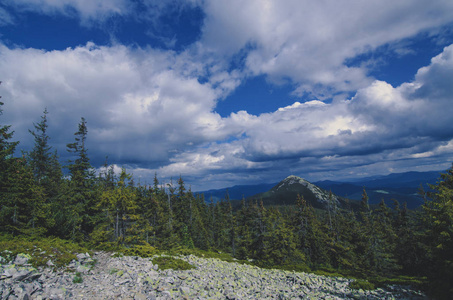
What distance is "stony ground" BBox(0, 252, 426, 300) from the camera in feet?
35.2

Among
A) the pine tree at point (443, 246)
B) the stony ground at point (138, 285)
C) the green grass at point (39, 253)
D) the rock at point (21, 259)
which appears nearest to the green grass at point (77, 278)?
the stony ground at point (138, 285)

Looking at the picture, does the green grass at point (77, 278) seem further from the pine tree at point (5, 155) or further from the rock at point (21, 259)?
the pine tree at point (5, 155)

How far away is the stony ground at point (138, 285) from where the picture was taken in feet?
35.2

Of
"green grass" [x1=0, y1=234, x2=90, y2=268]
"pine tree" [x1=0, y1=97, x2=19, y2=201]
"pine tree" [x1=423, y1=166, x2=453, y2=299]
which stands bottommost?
"pine tree" [x1=423, y1=166, x2=453, y2=299]

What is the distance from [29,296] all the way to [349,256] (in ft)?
129

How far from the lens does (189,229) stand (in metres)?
49.8

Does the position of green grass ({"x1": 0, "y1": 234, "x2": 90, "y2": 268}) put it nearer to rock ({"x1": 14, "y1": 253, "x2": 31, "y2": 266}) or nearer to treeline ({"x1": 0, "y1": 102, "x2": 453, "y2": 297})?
rock ({"x1": 14, "y1": 253, "x2": 31, "y2": 266})

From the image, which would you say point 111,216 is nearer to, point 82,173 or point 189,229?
point 82,173

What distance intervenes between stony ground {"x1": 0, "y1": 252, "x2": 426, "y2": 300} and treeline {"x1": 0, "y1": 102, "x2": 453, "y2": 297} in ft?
17.1

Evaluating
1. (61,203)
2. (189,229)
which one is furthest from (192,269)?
(189,229)

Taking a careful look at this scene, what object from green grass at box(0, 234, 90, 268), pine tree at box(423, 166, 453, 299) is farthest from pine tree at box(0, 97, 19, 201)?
pine tree at box(423, 166, 453, 299)

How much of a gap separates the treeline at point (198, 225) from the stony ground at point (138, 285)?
522cm

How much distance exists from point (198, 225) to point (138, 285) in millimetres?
41680

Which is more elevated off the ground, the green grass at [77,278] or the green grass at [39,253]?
the green grass at [39,253]
